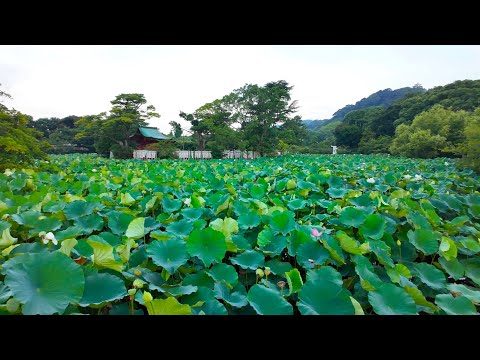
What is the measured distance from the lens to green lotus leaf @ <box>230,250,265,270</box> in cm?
117

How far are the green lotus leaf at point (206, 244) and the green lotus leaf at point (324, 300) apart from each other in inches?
15.1

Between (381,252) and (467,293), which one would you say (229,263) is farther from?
(467,293)

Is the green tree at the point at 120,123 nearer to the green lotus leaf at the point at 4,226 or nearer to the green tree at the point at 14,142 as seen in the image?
the green tree at the point at 14,142

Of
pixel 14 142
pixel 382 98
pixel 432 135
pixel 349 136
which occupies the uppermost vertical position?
pixel 382 98

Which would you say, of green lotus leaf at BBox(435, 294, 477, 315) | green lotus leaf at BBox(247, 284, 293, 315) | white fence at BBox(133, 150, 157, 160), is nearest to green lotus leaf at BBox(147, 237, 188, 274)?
green lotus leaf at BBox(247, 284, 293, 315)

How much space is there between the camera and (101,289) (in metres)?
0.87

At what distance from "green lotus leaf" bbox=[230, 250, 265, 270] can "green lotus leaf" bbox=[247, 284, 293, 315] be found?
24cm

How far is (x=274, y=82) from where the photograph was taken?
35062 mm

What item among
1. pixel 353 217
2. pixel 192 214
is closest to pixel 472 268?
pixel 353 217

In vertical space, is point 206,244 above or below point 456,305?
above

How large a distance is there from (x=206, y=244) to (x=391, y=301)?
68cm

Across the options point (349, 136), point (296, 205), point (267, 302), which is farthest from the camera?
point (349, 136)

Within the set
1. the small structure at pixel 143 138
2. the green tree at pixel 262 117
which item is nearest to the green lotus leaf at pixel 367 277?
the green tree at pixel 262 117
